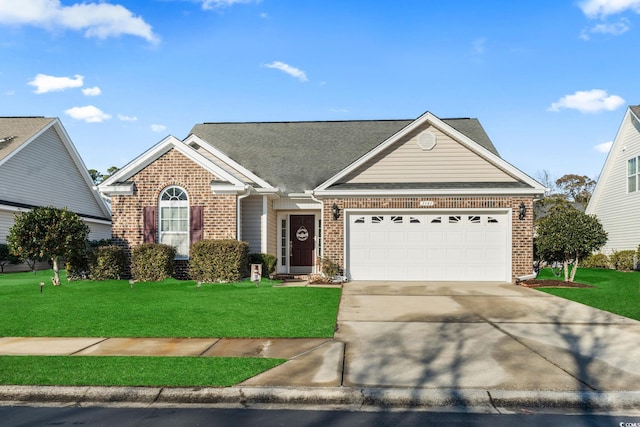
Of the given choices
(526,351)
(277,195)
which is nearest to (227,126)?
(277,195)

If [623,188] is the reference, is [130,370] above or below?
below

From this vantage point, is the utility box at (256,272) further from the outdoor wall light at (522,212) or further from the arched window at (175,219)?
the outdoor wall light at (522,212)

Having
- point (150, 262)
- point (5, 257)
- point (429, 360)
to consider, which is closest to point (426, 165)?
point (150, 262)

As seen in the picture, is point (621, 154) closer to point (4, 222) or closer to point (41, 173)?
Answer: point (4, 222)

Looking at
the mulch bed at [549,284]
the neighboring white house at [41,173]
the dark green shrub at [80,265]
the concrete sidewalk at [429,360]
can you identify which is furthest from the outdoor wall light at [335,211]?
the neighboring white house at [41,173]

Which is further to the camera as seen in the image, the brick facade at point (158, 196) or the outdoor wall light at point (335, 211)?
the brick facade at point (158, 196)

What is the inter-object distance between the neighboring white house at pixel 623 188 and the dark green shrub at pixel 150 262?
1950 cm

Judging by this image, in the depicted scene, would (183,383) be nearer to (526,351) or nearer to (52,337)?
(52,337)

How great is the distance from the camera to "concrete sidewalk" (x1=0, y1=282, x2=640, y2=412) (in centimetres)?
501

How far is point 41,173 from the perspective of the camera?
2397cm

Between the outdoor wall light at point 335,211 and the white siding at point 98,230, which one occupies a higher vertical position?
the outdoor wall light at point 335,211

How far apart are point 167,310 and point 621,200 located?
2155 centimetres

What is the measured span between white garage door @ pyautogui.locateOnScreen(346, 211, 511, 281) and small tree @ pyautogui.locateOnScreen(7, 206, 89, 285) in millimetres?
8518

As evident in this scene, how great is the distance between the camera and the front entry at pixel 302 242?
18.3 meters
